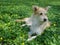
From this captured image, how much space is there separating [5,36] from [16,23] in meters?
Result: 1.76

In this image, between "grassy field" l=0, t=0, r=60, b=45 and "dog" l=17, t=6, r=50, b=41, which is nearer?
"grassy field" l=0, t=0, r=60, b=45

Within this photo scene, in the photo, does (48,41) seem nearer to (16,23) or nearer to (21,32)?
(21,32)

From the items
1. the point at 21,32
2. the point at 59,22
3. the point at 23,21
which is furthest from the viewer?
the point at 59,22

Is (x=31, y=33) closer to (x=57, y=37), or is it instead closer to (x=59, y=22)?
(x=57, y=37)

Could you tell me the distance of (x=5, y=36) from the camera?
27.3ft

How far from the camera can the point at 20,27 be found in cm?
962

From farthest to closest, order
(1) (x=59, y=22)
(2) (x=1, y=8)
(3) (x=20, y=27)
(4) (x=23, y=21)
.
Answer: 1. (2) (x=1, y=8)
2. (1) (x=59, y=22)
3. (4) (x=23, y=21)
4. (3) (x=20, y=27)

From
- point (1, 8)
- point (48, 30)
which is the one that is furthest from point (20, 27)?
point (1, 8)

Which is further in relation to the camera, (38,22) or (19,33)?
(38,22)

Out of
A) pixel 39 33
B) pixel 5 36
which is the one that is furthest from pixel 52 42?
pixel 5 36

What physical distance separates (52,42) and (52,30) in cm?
128

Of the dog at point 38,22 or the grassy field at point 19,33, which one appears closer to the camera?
the grassy field at point 19,33

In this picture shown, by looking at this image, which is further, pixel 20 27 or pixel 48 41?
pixel 20 27

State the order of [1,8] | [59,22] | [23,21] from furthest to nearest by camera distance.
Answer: [1,8], [59,22], [23,21]
